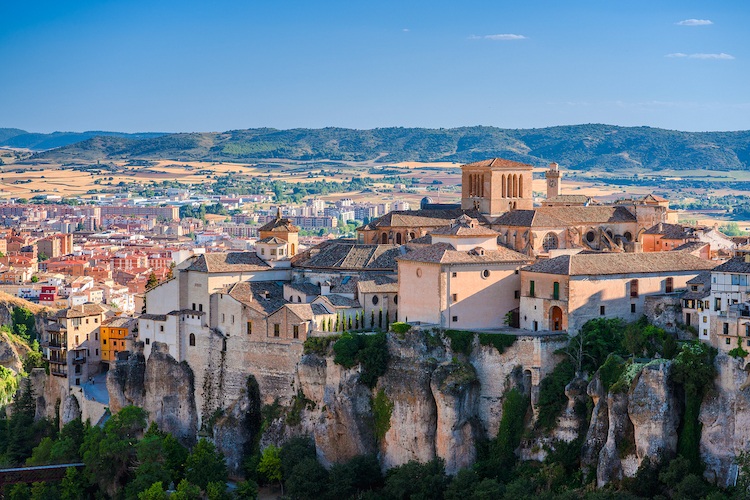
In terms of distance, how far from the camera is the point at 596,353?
52.2 meters

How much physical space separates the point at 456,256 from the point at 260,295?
1012 centimetres

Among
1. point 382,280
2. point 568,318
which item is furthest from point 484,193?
point 568,318

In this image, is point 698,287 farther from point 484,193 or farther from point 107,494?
point 107,494

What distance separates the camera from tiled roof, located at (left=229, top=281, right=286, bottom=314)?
198ft

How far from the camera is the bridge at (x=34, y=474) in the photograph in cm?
6200

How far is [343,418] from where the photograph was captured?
56.4 m

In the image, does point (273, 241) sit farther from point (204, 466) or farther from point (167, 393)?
point (204, 466)

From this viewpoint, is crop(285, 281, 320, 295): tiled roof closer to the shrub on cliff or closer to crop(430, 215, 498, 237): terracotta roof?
the shrub on cliff

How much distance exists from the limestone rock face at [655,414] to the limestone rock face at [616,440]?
45 centimetres

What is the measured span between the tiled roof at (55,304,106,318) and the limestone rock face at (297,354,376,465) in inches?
708

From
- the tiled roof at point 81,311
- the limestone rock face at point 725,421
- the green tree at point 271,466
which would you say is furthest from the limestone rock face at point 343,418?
the tiled roof at point 81,311

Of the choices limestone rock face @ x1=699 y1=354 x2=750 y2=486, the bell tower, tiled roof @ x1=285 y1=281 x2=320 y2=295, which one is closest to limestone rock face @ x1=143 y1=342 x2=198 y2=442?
tiled roof @ x1=285 y1=281 x2=320 y2=295

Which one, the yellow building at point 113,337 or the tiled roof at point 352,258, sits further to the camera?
the yellow building at point 113,337

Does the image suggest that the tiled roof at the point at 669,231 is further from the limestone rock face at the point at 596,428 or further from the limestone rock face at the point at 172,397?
the limestone rock face at the point at 172,397
